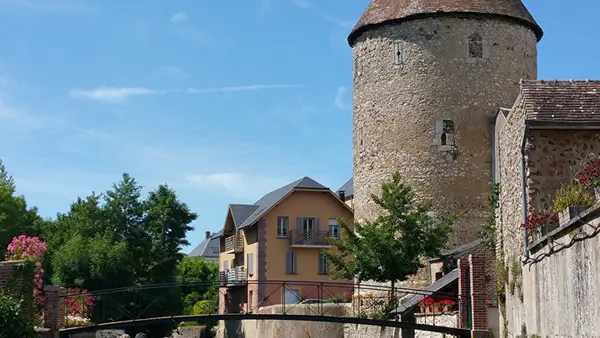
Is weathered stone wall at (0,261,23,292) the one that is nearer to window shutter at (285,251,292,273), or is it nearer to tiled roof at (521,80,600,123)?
tiled roof at (521,80,600,123)

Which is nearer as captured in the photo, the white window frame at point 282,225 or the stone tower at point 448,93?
the stone tower at point 448,93

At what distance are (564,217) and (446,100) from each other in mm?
20757

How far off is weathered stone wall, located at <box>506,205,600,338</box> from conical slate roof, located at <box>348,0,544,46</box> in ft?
59.9

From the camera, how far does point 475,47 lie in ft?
115

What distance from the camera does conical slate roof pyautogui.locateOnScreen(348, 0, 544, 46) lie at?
3506 cm

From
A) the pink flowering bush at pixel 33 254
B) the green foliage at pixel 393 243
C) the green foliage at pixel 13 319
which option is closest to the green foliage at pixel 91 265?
the green foliage at pixel 393 243

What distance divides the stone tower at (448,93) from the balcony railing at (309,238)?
1606 cm

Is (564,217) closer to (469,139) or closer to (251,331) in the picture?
(469,139)

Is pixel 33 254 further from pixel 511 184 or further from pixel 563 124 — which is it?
pixel 563 124

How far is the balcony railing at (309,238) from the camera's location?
51.4 metres

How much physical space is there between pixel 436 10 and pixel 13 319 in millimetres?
20132

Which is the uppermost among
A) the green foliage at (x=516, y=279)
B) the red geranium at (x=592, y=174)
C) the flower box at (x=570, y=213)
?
the red geranium at (x=592, y=174)

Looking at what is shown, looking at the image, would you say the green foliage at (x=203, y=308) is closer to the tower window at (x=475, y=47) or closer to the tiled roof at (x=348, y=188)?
the tiled roof at (x=348, y=188)

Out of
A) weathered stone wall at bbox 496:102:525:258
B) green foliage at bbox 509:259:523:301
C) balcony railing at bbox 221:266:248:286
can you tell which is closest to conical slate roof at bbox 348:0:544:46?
weathered stone wall at bbox 496:102:525:258
